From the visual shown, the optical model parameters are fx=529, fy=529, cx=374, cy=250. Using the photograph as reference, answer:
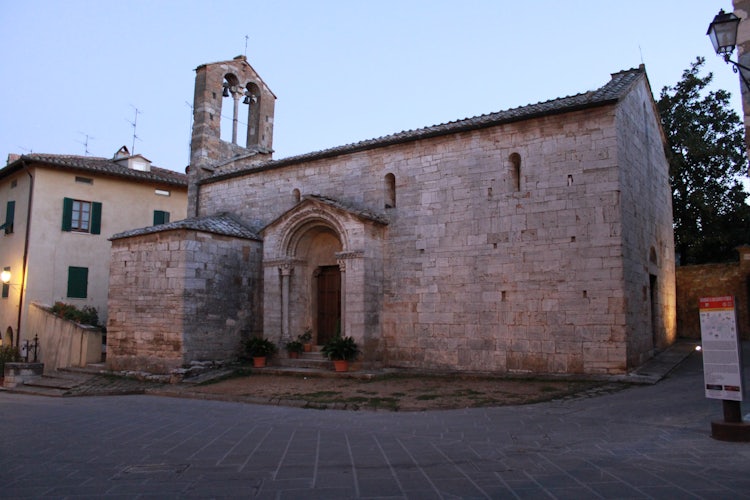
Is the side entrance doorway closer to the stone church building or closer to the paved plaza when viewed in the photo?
the stone church building

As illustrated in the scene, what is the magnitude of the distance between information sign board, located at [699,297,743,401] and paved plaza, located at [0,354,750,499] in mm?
611

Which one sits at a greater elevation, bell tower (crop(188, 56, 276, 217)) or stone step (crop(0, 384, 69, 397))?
bell tower (crop(188, 56, 276, 217))

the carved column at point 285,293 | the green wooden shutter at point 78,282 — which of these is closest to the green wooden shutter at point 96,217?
the green wooden shutter at point 78,282

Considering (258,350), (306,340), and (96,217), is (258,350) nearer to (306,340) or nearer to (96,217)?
(306,340)

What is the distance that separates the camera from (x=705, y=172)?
22922mm

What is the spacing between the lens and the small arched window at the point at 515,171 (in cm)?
1309

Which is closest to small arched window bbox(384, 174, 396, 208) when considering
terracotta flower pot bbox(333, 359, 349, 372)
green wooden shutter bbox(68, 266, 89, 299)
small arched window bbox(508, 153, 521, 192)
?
small arched window bbox(508, 153, 521, 192)

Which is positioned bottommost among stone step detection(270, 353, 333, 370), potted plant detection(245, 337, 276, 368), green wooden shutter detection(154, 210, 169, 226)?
stone step detection(270, 353, 333, 370)

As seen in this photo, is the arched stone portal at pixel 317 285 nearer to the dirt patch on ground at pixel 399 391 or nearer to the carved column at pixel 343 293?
the carved column at pixel 343 293

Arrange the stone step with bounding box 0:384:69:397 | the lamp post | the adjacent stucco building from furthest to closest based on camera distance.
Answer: the adjacent stucco building
the stone step with bounding box 0:384:69:397
the lamp post

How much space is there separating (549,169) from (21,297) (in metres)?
18.8

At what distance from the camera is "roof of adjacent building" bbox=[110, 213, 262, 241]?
14641 millimetres

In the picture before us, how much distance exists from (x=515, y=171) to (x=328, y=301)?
6721 millimetres

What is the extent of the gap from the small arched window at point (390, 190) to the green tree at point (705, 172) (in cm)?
1363
